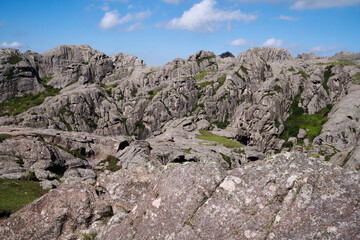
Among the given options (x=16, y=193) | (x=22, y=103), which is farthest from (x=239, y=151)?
(x=22, y=103)

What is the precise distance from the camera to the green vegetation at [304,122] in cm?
14838

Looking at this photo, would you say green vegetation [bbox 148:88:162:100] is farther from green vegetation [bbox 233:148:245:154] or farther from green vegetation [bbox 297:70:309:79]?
green vegetation [bbox 233:148:245:154]

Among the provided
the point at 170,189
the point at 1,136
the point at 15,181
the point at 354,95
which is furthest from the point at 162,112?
the point at 170,189

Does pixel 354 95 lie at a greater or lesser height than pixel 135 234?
lesser

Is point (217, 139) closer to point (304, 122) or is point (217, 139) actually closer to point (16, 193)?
point (304, 122)

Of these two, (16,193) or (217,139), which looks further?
(217,139)

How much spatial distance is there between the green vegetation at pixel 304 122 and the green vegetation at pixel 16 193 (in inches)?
5688

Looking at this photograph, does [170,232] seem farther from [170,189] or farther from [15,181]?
[15,181]

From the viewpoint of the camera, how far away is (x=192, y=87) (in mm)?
190625

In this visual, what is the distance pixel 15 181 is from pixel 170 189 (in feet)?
75.3

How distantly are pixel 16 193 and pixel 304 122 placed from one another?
164111 mm

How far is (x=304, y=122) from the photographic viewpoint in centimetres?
15888

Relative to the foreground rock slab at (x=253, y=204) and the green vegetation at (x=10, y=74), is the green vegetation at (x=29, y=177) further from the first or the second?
the green vegetation at (x=10, y=74)

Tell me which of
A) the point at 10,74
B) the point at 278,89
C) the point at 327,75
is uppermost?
the point at 10,74
